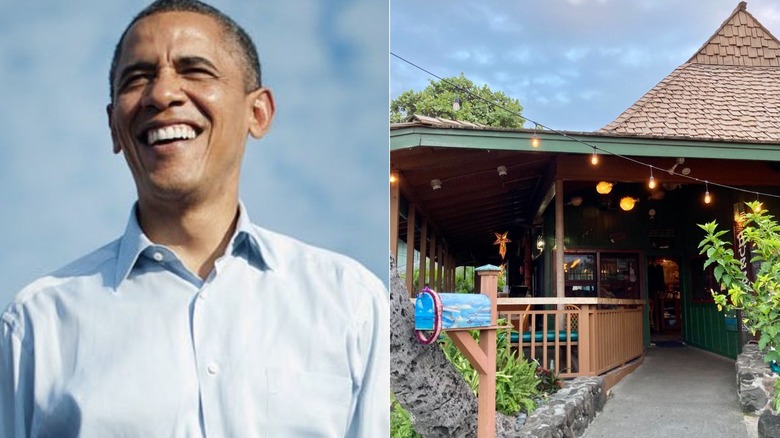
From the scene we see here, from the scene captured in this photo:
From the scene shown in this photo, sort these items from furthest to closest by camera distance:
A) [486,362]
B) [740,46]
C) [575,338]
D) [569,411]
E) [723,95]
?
1. [740,46]
2. [723,95]
3. [575,338]
4. [569,411]
5. [486,362]

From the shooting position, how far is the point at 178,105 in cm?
162

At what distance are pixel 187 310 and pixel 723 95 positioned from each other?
730 centimetres

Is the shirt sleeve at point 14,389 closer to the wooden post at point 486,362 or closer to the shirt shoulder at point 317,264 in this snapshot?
the shirt shoulder at point 317,264

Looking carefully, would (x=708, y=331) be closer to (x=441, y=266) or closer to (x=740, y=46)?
(x=740, y=46)

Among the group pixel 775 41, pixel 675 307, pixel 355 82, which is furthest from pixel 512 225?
pixel 355 82

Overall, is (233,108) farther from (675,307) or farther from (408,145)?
→ (675,307)

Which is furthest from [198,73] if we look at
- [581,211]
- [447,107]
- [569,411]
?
[447,107]

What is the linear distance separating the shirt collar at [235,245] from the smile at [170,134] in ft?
0.64

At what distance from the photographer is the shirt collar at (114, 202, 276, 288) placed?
5.51 feet

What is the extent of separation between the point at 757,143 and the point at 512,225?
6.33m

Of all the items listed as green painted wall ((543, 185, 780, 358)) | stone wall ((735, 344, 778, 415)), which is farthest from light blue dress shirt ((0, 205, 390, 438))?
green painted wall ((543, 185, 780, 358))

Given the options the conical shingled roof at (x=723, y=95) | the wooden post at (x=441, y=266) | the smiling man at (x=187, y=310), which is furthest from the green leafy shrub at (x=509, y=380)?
the wooden post at (x=441, y=266)

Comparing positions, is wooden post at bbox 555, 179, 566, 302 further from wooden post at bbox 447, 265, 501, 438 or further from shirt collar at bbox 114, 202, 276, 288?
shirt collar at bbox 114, 202, 276, 288

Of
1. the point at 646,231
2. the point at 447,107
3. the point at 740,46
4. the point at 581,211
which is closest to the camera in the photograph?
the point at 740,46
